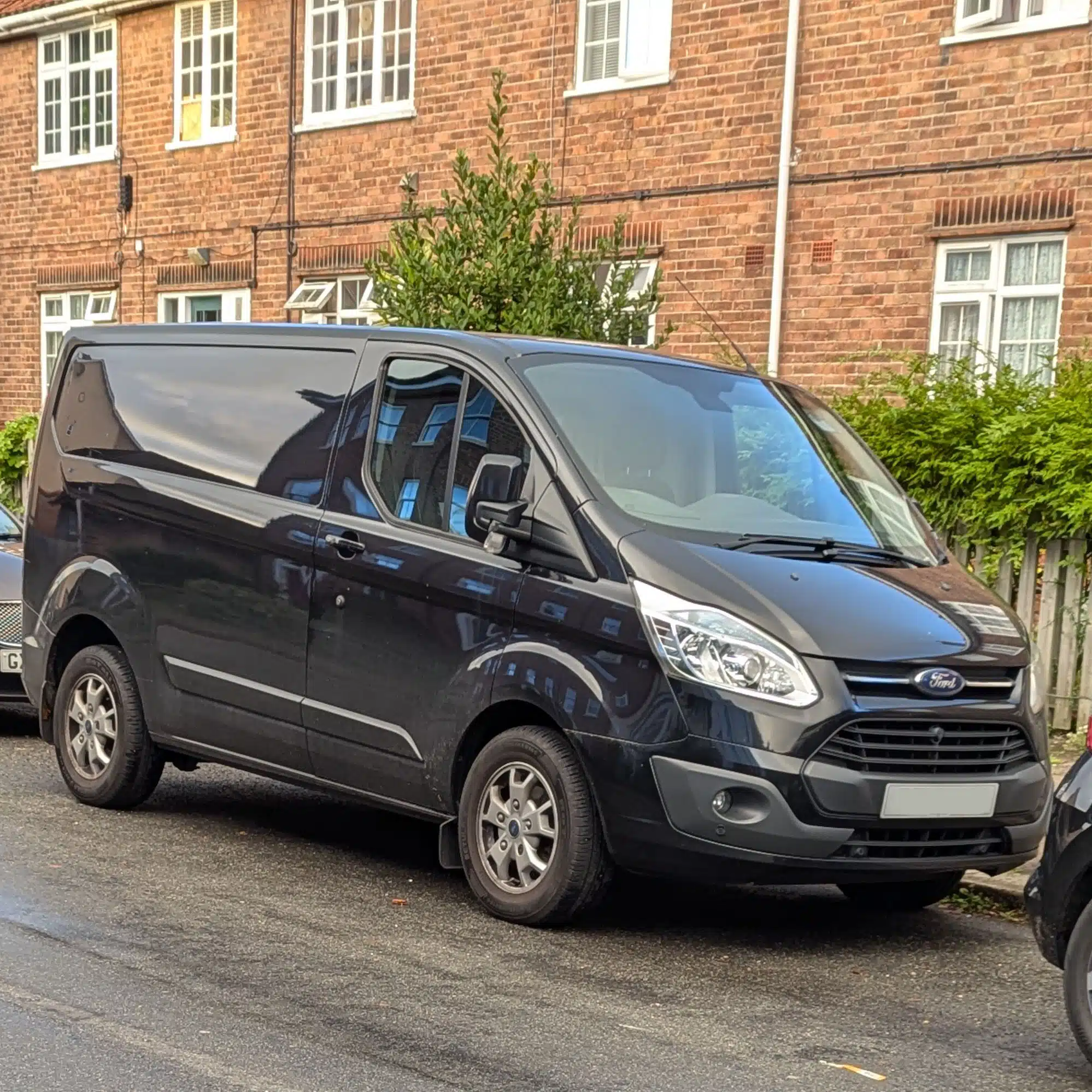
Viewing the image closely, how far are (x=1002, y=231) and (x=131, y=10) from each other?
1258 centimetres

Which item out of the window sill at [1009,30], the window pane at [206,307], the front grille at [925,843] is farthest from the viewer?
the window pane at [206,307]

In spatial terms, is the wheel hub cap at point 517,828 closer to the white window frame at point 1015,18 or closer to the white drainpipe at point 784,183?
the white window frame at point 1015,18

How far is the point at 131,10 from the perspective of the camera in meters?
23.6

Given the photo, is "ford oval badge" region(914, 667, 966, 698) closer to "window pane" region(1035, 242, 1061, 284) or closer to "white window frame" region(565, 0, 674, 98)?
"window pane" region(1035, 242, 1061, 284)

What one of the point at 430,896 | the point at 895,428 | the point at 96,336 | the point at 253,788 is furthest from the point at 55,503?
the point at 895,428

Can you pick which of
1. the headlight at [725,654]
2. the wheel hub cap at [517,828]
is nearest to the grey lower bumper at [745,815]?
the headlight at [725,654]

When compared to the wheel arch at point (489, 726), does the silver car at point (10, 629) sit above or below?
below

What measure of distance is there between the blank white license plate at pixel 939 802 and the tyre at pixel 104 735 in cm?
351

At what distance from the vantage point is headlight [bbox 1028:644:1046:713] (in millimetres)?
6680

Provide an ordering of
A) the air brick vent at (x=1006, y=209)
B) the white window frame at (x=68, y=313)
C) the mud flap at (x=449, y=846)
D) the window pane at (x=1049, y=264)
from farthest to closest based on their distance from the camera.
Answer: the white window frame at (x=68, y=313) < the window pane at (x=1049, y=264) < the air brick vent at (x=1006, y=209) < the mud flap at (x=449, y=846)

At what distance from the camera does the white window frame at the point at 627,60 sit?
17891 mm

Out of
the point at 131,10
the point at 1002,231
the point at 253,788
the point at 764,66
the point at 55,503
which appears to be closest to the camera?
the point at 55,503

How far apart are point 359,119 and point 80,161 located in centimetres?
549

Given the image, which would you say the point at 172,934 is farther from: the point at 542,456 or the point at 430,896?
the point at 542,456
